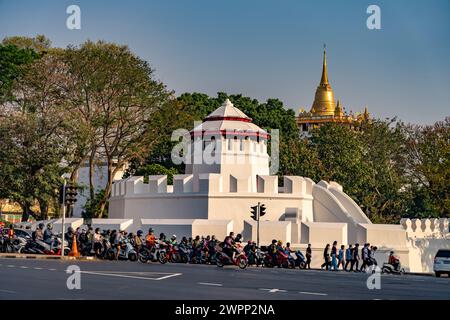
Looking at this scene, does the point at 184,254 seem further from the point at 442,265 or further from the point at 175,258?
the point at 442,265

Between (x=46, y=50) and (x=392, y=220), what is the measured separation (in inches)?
1165

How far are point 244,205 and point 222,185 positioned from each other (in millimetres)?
1569

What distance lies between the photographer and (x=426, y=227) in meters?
49.4

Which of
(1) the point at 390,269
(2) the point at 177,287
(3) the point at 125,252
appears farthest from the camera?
(3) the point at 125,252

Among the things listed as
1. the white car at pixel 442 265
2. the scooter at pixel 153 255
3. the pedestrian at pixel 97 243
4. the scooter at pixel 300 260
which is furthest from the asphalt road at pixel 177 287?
the white car at pixel 442 265

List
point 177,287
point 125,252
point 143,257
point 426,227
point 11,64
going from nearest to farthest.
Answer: point 177,287
point 143,257
point 125,252
point 426,227
point 11,64

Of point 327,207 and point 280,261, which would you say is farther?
point 327,207

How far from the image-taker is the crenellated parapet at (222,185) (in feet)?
148

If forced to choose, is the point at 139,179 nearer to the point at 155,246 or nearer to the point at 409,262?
the point at 155,246

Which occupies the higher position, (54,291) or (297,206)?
(297,206)

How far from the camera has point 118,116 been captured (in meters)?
58.7

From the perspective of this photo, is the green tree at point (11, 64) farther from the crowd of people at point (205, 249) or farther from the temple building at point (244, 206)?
the crowd of people at point (205, 249)

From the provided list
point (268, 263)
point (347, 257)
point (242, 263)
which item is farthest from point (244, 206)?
point (242, 263)
